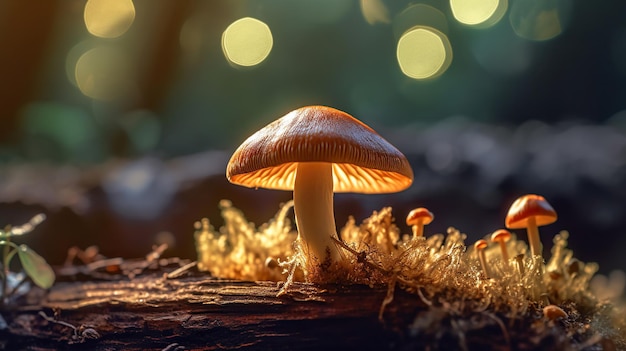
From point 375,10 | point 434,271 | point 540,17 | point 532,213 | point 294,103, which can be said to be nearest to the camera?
point 434,271

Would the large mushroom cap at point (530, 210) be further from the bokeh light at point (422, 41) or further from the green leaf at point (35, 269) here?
the bokeh light at point (422, 41)

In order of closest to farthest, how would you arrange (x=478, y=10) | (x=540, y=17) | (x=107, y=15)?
(x=478, y=10)
(x=540, y=17)
(x=107, y=15)

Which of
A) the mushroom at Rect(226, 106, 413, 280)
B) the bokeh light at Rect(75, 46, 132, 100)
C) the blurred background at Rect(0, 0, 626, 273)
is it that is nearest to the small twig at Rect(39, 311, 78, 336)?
the mushroom at Rect(226, 106, 413, 280)

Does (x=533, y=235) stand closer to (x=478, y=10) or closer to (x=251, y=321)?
(x=251, y=321)

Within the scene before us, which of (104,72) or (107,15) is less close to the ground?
(107,15)

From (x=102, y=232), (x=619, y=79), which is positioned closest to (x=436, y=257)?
(x=102, y=232)

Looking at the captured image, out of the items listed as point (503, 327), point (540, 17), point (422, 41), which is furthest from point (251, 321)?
point (540, 17)

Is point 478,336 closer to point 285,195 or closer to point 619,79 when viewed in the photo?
point 285,195
